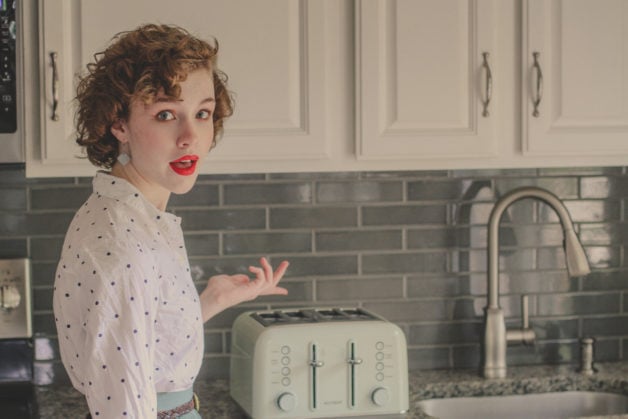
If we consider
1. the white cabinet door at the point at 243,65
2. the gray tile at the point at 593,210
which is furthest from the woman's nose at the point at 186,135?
the gray tile at the point at 593,210

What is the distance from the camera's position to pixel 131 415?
5.34 feet

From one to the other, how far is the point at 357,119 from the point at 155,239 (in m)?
0.91

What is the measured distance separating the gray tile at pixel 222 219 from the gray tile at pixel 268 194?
0.03 m

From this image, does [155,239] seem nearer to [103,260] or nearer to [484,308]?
[103,260]

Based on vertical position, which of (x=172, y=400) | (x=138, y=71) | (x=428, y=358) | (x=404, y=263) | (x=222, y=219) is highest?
(x=138, y=71)

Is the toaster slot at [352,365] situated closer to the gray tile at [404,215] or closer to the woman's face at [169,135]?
the gray tile at [404,215]

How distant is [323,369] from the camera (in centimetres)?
254

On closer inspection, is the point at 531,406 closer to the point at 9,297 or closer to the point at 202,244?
the point at 202,244

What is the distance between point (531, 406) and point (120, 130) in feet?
5.20

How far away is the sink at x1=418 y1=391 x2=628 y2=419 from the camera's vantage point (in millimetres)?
2920

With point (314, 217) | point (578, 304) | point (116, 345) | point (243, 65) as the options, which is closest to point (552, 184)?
point (578, 304)

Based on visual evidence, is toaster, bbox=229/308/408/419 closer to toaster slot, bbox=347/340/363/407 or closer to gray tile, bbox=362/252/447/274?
toaster slot, bbox=347/340/363/407

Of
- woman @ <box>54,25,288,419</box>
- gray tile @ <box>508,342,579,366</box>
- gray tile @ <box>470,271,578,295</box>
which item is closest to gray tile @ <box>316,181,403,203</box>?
gray tile @ <box>470,271,578,295</box>

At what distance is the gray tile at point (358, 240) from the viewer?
118 inches
